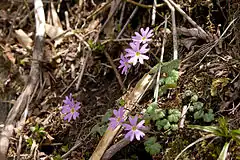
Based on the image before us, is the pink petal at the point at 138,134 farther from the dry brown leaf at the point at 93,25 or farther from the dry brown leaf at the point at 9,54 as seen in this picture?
the dry brown leaf at the point at 9,54

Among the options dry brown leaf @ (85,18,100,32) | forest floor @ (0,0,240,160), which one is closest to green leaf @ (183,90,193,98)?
forest floor @ (0,0,240,160)

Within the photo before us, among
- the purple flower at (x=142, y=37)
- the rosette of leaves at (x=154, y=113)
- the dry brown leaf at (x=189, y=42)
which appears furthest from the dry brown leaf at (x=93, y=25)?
the rosette of leaves at (x=154, y=113)

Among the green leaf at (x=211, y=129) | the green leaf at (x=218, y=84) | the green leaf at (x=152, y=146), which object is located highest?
the green leaf at (x=218, y=84)

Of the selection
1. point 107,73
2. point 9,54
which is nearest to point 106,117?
point 107,73

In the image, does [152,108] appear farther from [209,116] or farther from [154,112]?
[209,116]

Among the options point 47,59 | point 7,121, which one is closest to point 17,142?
point 7,121

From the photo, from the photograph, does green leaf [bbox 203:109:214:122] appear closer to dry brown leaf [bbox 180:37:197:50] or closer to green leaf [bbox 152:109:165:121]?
green leaf [bbox 152:109:165:121]

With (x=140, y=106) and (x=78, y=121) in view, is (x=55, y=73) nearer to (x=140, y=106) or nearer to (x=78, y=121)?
(x=78, y=121)
